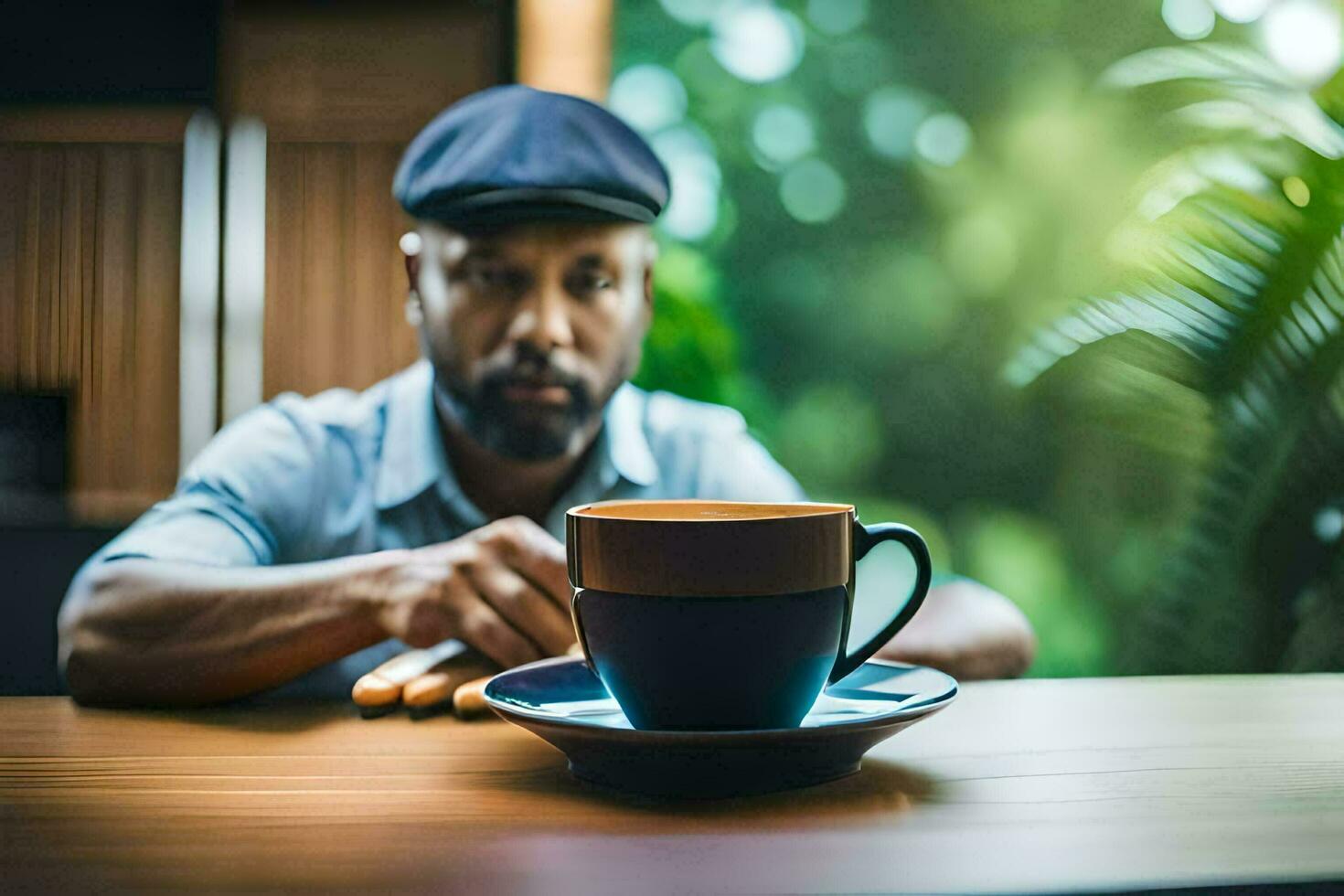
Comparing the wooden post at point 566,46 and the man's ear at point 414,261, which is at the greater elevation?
the wooden post at point 566,46

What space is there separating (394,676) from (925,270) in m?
2.54

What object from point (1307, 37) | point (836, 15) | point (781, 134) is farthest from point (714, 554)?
point (836, 15)

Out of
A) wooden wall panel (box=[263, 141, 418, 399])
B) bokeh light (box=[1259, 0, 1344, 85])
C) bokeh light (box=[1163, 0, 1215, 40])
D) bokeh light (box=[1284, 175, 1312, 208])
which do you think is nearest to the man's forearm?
wooden wall panel (box=[263, 141, 418, 399])

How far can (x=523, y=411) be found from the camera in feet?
4.10

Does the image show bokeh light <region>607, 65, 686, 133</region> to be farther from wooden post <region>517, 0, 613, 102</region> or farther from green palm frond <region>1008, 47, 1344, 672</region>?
green palm frond <region>1008, 47, 1344, 672</region>

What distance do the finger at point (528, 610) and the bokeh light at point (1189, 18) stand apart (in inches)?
113

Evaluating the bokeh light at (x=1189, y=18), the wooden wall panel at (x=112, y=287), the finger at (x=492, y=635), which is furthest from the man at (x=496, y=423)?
the bokeh light at (x=1189, y=18)

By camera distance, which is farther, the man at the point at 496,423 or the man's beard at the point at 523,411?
the man's beard at the point at 523,411

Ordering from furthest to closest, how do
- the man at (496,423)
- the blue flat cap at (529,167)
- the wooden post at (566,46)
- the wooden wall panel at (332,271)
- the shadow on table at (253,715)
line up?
the wooden wall panel at (332,271)
the wooden post at (566,46)
the blue flat cap at (529,167)
the man at (496,423)
the shadow on table at (253,715)

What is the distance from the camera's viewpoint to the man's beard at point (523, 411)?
48.8 inches

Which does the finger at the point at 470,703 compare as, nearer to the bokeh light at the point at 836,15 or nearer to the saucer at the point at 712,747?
the saucer at the point at 712,747

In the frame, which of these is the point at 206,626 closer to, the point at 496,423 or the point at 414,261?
the point at 496,423

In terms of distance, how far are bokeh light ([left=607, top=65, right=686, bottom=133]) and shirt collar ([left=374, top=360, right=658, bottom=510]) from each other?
158cm

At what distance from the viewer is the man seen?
965mm
